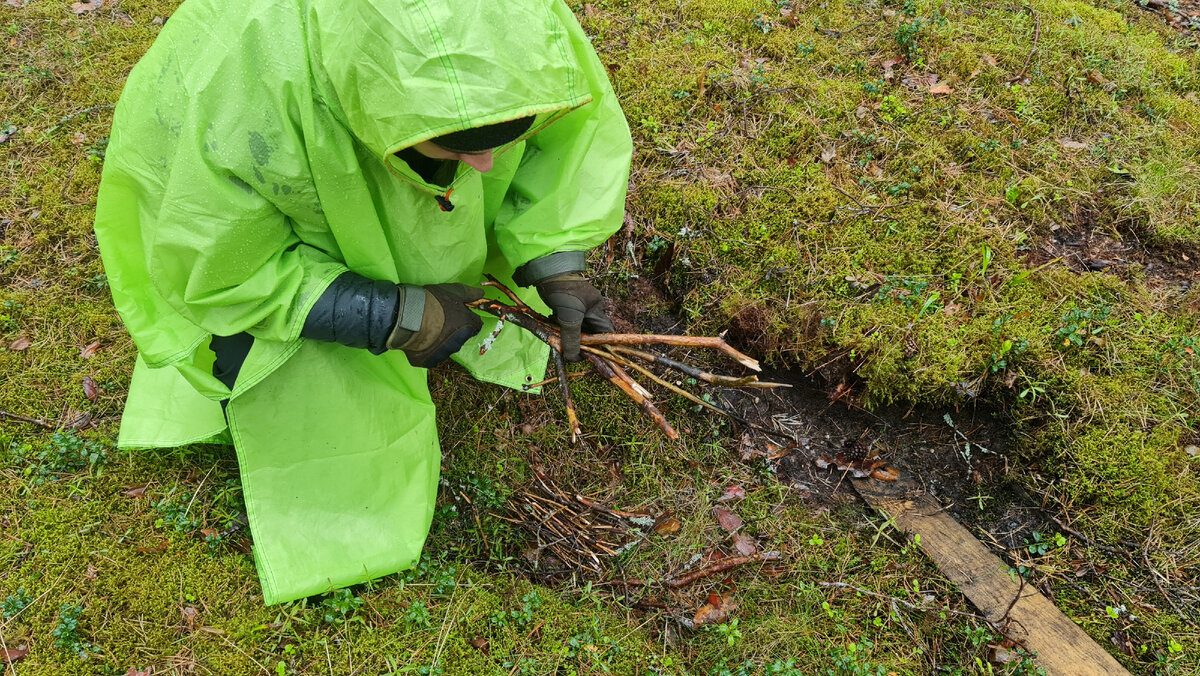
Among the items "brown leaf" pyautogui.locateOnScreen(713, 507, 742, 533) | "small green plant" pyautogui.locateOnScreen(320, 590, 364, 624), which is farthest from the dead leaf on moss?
"small green plant" pyautogui.locateOnScreen(320, 590, 364, 624)

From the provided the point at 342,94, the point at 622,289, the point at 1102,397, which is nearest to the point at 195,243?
the point at 342,94

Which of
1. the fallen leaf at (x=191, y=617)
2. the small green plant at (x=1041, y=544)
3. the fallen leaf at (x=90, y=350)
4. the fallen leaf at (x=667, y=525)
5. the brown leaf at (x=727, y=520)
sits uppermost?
the small green plant at (x=1041, y=544)

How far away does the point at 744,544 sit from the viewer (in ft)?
9.44

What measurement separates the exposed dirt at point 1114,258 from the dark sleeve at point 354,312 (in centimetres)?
316

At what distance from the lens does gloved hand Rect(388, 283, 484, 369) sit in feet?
7.54

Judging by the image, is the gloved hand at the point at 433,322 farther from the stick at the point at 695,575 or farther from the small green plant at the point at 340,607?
the stick at the point at 695,575

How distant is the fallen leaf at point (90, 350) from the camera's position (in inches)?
124

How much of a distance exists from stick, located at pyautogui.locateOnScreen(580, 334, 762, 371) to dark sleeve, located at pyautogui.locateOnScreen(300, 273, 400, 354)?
0.78 m

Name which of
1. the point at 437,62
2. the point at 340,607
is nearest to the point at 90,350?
the point at 340,607

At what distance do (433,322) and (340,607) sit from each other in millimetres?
1161

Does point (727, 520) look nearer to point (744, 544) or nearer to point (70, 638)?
point (744, 544)

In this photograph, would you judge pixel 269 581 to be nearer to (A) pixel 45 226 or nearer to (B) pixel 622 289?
(B) pixel 622 289

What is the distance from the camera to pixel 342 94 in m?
1.69

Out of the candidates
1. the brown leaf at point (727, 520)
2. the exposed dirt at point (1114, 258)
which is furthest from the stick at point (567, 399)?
the exposed dirt at point (1114, 258)
